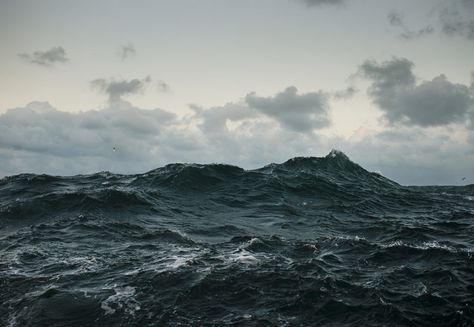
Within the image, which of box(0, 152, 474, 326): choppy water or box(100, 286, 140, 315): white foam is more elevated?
box(0, 152, 474, 326): choppy water

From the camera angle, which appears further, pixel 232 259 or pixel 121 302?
pixel 232 259

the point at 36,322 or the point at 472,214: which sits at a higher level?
the point at 472,214

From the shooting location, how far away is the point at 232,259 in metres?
16.9

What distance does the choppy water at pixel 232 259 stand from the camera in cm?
1252

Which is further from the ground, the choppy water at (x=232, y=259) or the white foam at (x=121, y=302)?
the choppy water at (x=232, y=259)

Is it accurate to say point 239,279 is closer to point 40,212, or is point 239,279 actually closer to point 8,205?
point 40,212

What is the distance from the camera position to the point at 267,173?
41.6 meters

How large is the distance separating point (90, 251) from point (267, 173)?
25.4m

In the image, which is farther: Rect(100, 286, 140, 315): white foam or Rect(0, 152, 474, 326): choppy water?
Rect(100, 286, 140, 315): white foam

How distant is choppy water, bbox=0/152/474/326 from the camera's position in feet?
41.1

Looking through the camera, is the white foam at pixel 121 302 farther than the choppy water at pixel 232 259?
Yes

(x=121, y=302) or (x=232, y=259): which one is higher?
(x=232, y=259)

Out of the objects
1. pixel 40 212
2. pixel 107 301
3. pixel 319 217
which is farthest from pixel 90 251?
pixel 319 217

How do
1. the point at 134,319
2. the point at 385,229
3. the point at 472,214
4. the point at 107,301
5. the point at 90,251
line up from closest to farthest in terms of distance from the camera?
the point at 134,319
the point at 107,301
the point at 90,251
the point at 385,229
the point at 472,214
